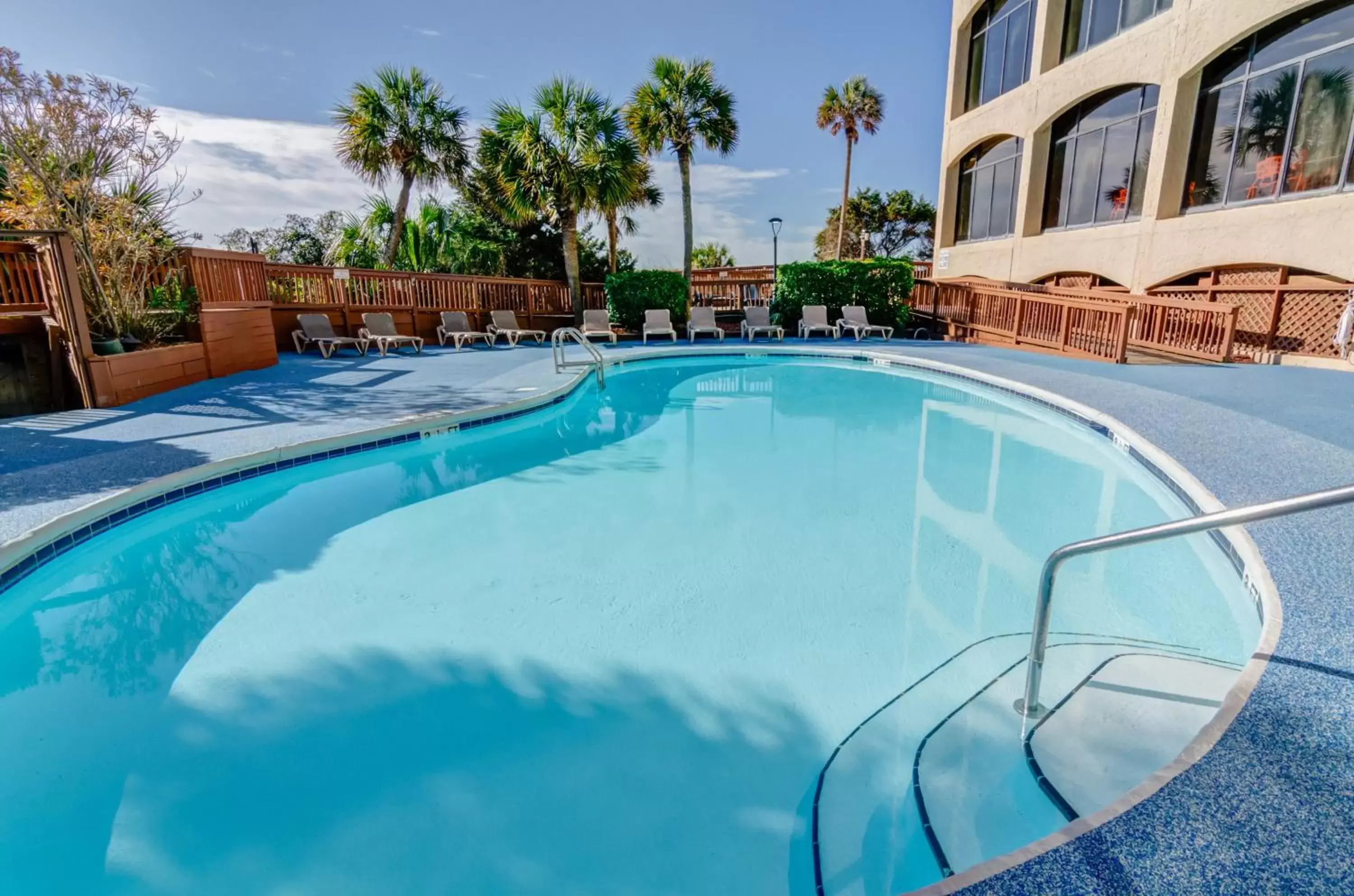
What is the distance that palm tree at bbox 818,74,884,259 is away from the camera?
2831cm

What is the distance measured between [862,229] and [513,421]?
34551mm

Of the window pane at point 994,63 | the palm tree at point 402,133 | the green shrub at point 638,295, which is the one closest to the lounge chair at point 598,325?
the green shrub at point 638,295

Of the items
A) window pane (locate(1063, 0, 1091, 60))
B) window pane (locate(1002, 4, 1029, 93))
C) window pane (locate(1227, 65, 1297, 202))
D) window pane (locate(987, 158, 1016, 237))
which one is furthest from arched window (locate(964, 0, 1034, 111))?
window pane (locate(1227, 65, 1297, 202))

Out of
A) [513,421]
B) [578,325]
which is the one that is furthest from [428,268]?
[513,421]

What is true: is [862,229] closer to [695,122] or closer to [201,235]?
[695,122]

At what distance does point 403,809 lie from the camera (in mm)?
2230

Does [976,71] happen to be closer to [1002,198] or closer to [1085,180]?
[1002,198]

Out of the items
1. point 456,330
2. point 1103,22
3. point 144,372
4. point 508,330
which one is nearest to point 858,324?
point 1103,22

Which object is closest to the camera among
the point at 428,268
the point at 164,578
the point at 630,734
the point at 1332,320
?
the point at 630,734

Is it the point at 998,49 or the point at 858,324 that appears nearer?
the point at 858,324

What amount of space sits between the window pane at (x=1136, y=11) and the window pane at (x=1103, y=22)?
19 cm

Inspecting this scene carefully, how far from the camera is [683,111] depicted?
15.3 m

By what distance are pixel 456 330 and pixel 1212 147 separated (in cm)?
1484

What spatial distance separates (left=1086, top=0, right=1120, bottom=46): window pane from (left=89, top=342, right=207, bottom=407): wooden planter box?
17330mm
